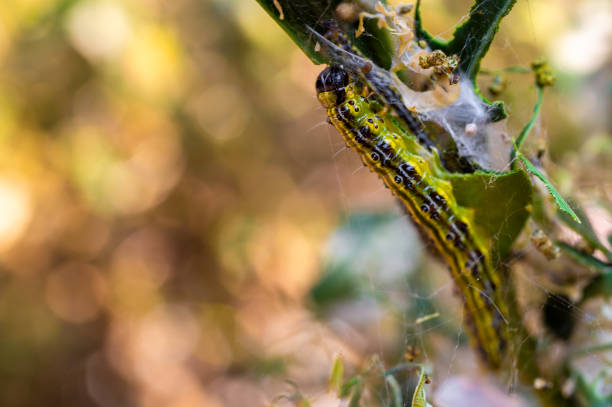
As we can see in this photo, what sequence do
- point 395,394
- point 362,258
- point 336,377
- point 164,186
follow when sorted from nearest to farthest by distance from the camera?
point 395,394 → point 336,377 → point 362,258 → point 164,186

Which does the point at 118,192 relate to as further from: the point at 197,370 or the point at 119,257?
the point at 197,370

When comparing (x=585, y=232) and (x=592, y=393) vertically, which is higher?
(x=585, y=232)

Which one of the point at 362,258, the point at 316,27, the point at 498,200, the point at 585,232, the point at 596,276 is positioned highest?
the point at 316,27

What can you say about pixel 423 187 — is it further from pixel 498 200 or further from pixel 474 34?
pixel 474 34

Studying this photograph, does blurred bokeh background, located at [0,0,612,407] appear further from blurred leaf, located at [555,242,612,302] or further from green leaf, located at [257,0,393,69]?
green leaf, located at [257,0,393,69]

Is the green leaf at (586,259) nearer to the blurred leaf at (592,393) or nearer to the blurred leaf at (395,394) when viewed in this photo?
the blurred leaf at (592,393)

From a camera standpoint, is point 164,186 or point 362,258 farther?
point 164,186

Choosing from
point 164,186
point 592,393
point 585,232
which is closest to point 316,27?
point 585,232
